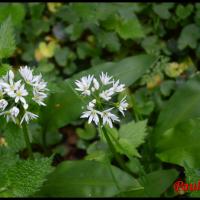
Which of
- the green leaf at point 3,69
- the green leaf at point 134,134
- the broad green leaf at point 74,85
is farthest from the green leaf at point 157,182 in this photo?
the green leaf at point 3,69

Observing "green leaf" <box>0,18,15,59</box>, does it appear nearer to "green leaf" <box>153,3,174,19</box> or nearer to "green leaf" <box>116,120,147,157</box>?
"green leaf" <box>116,120,147,157</box>

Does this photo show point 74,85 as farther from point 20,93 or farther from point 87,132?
point 20,93

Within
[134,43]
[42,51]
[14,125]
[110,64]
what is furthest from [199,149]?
[42,51]

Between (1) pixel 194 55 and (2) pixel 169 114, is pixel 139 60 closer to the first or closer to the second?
(2) pixel 169 114

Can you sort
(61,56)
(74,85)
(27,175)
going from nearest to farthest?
(27,175) → (74,85) → (61,56)

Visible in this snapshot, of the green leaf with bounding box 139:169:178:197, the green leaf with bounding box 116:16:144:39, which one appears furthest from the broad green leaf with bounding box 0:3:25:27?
the green leaf with bounding box 139:169:178:197

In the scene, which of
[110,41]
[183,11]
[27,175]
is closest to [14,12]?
[110,41]
